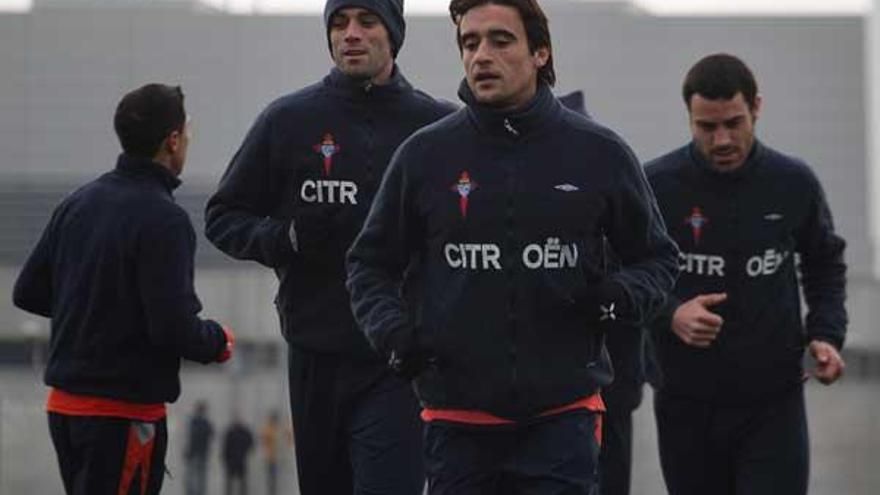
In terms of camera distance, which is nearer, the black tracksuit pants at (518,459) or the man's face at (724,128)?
the black tracksuit pants at (518,459)

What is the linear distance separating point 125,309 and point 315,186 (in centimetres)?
74

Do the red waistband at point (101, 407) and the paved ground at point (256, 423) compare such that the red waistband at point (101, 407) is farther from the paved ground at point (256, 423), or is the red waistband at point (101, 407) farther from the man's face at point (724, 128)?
the paved ground at point (256, 423)

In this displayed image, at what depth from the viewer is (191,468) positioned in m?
38.1

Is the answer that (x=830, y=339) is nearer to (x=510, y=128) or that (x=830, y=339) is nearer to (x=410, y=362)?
(x=510, y=128)

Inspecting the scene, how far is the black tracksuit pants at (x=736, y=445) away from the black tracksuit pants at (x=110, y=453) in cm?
202

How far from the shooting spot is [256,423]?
47500mm

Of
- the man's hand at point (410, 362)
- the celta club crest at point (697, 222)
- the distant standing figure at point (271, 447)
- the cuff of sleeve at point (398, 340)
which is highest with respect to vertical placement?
the celta club crest at point (697, 222)

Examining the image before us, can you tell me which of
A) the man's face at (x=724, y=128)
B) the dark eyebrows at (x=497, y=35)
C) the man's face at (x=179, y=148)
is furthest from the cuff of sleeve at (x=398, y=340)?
the man's face at (x=724, y=128)

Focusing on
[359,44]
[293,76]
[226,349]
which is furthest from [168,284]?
[293,76]

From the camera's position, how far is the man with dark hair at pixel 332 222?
323 inches

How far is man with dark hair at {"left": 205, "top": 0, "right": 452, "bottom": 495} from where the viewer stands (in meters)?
8.20

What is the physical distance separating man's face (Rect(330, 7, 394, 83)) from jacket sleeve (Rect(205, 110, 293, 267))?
33 centimetres

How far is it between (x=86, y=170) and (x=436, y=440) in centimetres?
6252

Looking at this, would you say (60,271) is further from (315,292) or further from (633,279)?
(633,279)
